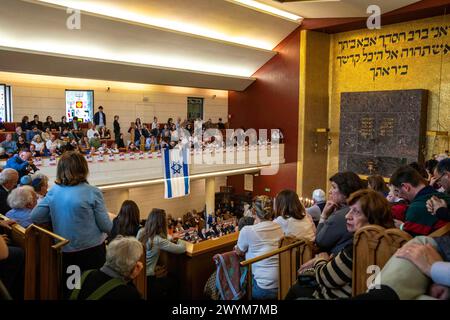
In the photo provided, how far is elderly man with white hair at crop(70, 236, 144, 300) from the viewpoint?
2.18 metres

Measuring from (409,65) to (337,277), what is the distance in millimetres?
12492

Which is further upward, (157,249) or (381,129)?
(381,129)

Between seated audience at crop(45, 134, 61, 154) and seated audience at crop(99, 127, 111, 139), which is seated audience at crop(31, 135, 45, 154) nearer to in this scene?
seated audience at crop(45, 134, 61, 154)

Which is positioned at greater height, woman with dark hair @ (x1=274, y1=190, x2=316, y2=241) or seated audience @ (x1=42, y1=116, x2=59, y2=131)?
seated audience @ (x1=42, y1=116, x2=59, y2=131)

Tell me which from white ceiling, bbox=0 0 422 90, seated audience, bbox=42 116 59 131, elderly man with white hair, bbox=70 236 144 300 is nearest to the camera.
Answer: elderly man with white hair, bbox=70 236 144 300

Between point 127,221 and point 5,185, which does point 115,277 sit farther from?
point 5,185

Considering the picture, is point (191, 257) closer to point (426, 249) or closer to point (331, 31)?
point (426, 249)

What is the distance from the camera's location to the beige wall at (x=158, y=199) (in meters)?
14.3

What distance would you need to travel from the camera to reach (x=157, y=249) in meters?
3.84

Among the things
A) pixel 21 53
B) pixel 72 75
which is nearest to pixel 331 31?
pixel 72 75

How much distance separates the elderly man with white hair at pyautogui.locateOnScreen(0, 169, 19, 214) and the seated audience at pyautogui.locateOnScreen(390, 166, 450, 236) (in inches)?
155

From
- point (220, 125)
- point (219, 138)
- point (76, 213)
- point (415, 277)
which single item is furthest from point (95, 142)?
point (415, 277)

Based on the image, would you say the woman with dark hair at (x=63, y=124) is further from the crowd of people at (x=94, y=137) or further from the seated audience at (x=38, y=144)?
the seated audience at (x=38, y=144)

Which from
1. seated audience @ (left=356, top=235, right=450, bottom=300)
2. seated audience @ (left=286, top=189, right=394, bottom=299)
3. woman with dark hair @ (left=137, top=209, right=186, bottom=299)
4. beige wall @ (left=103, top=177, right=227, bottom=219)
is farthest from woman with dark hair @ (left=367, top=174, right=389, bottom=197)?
beige wall @ (left=103, top=177, right=227, bottom=219)
